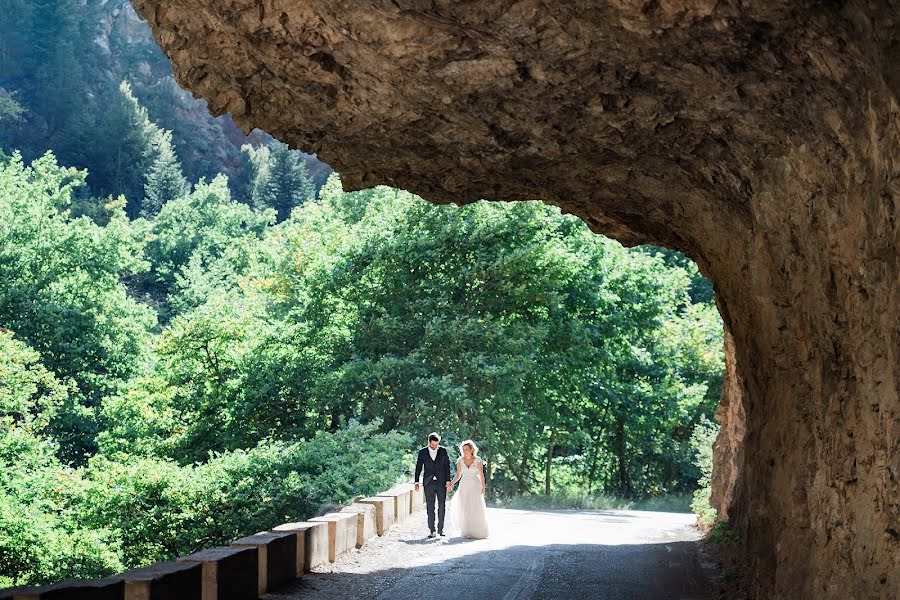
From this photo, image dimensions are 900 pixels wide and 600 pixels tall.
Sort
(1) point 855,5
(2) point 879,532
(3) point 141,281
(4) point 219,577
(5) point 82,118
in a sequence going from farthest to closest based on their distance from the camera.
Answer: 1. (5) point 82,118
2. (3) point 141,281
3. (4) point 219,577
4. (2) point 879,532
5. (1) point 855,5

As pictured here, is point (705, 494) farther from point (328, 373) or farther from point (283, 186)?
point (283, 186)

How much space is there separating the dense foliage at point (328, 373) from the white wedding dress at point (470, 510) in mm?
2778

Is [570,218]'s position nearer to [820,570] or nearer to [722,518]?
[722,518]

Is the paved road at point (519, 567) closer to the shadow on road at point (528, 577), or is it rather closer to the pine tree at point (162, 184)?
the shadow on road at point (528, 577)

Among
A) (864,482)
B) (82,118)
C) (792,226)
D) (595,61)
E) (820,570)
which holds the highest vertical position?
(82,118)

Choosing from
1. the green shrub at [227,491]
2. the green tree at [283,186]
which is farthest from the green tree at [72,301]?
the green tree at [283,186]

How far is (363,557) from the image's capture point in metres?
14.6

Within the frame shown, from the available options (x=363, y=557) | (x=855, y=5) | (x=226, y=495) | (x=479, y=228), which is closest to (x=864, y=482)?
(x=855, y=5)

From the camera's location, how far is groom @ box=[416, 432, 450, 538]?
16.9m

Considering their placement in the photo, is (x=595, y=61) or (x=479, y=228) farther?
(x=479, y=228)

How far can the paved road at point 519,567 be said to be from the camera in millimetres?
12047

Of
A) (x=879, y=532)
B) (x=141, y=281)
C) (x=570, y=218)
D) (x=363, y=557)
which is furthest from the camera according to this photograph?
(x=141, y=281)

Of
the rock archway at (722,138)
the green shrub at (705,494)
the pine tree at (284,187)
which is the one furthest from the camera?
the pine tree at (284,187)

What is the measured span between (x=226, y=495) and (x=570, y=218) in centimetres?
1595
